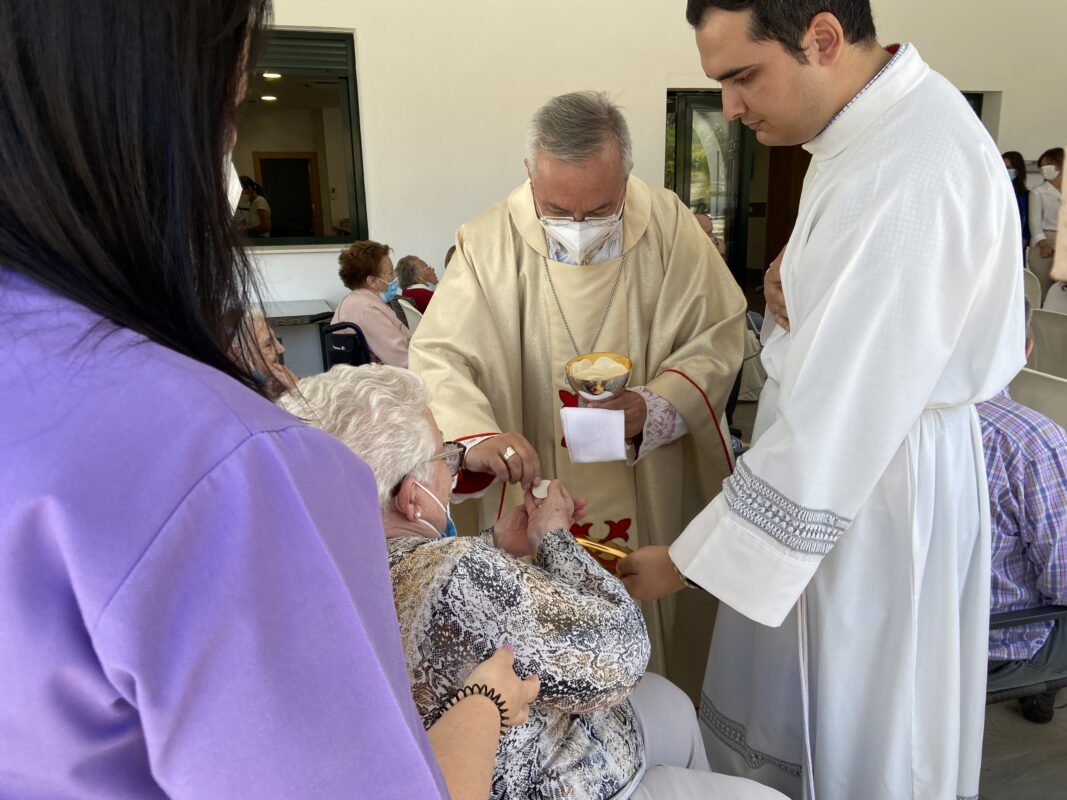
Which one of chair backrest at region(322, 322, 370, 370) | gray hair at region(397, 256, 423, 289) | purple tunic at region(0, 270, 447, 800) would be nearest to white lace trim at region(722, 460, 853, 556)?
purple tunic at region(0, 270, 447, 800)

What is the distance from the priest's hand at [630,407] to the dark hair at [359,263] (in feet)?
12.1

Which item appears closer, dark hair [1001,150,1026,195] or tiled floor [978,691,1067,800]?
tiled floor [978,691,1067,800]

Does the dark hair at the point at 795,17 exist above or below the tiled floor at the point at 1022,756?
above

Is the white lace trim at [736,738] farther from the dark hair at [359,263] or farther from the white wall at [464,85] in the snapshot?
the white wall at [464,85]

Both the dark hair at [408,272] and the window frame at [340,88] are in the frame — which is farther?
the window frame at [340,88]

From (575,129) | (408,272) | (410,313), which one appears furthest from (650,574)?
(408,272)

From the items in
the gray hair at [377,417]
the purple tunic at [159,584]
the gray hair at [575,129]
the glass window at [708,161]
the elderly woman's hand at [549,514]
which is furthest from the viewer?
the glass window at [708,161]

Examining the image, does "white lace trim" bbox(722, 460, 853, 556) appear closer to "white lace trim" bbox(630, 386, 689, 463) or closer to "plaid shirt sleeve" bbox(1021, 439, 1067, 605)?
"white lace trim" bbox(630, 386, 689, 463)

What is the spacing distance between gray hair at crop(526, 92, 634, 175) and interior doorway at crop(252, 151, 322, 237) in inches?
206

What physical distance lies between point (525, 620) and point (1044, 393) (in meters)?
1.98

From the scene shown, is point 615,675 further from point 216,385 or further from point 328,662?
point 216,385

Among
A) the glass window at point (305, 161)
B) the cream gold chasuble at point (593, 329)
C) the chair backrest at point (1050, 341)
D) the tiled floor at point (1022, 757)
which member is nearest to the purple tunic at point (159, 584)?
the cream gold chasuble at point (593, 329)

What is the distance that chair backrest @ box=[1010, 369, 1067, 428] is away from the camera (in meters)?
2.35

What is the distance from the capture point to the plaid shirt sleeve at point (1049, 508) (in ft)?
5.82
